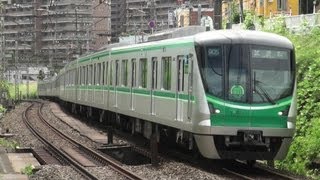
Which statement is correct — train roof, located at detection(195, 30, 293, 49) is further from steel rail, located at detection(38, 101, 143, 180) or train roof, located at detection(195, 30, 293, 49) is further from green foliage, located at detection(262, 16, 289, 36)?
green foliage, located at detection(262, 16, 289, 36)

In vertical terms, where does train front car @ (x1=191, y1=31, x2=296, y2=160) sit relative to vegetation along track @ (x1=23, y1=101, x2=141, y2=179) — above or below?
above

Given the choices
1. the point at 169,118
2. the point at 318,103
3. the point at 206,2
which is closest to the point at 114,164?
the point at 169,118

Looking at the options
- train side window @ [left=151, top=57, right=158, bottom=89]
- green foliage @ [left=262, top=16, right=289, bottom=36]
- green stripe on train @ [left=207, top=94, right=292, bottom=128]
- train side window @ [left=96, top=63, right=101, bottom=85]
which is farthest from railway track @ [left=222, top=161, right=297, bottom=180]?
train side window @ [left=96, top=63, right=101, bottom=85]

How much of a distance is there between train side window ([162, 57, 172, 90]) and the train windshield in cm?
218

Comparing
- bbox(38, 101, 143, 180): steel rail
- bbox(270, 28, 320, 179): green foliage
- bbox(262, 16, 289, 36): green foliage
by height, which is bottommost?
bbox(38, 101, 143, 180): steel rail

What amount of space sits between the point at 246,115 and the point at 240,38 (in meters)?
1.55

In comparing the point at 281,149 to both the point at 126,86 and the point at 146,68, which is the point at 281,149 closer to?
the point at 146,68

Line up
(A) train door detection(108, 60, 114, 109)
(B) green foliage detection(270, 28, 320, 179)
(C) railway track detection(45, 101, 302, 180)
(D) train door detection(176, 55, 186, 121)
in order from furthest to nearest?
1. (A) train door detection(108, 60, 114, 109)
2. (B) green foliage detection(270, 28, 320, 179)
3. (D) train door detection(176, 55, 186, 121)
4. (C) railway track detection(45, 101, 302, 180)

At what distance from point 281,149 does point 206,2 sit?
25.0 meters

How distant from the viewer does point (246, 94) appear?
1254 centimetres

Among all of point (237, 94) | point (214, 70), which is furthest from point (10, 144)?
point (237, 94)

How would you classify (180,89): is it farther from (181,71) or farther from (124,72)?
(124,72)

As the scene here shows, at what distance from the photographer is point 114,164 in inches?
555

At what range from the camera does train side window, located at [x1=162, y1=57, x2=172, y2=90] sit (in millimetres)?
14758
